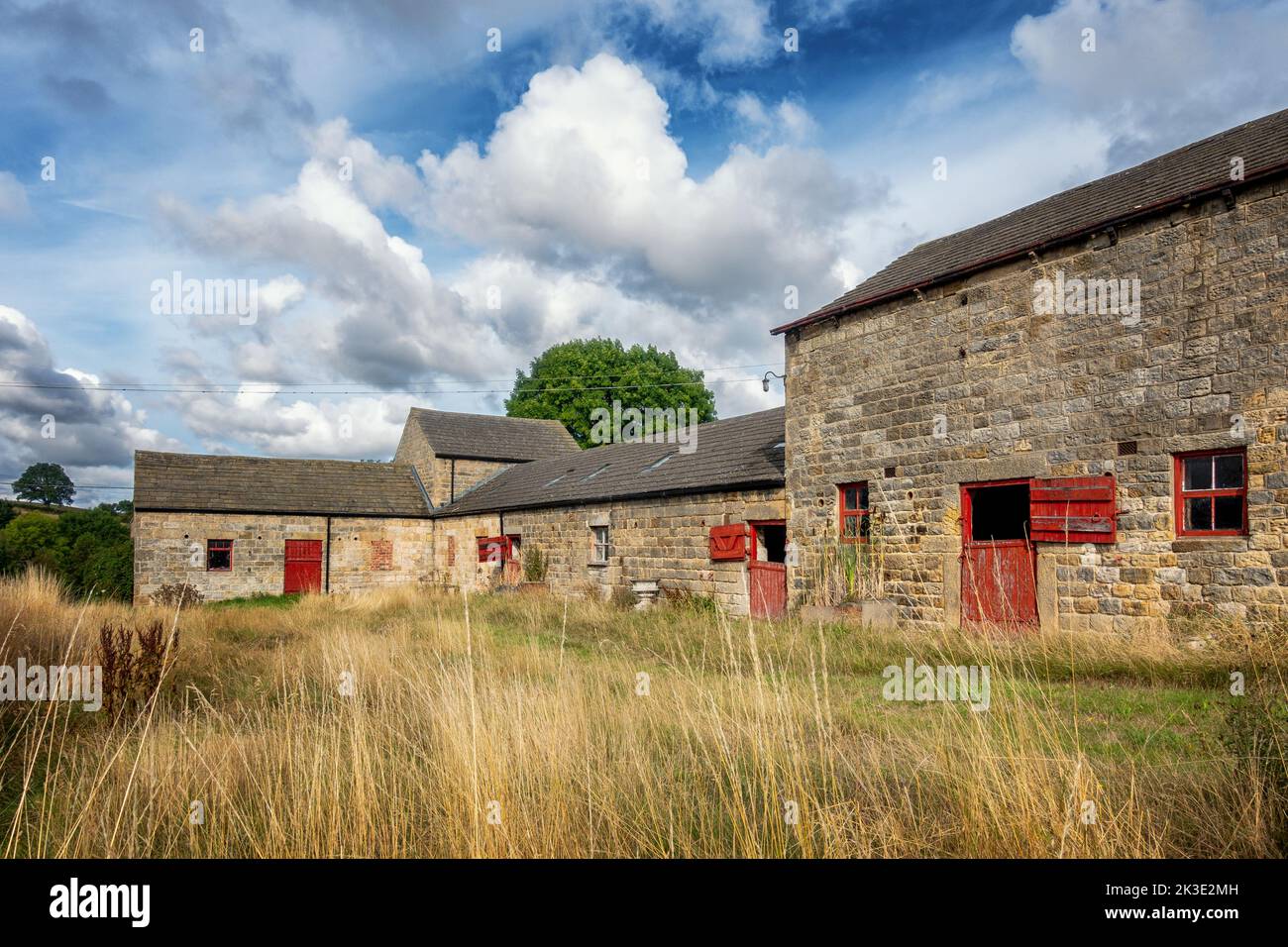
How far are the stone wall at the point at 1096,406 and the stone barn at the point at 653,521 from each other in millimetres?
1884

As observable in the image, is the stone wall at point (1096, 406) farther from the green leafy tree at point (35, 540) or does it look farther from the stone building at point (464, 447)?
the green leafy tree at point (35, 540)

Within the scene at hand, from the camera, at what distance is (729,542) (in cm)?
1512

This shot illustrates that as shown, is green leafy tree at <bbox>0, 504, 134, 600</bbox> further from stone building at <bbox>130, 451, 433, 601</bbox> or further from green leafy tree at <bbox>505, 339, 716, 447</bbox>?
green leafy tree at <bbox>505, 339, 716, 447</bbox>

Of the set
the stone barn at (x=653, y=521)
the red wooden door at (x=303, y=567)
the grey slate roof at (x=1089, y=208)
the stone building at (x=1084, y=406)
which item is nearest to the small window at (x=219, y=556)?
the red wooden door at (x=303, y=567)

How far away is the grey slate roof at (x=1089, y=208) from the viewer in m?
9.09

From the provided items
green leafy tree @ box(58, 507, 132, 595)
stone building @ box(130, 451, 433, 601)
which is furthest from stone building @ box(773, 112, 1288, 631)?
stone building @ box(130, 451, 433, 601)

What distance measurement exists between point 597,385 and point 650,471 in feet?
76.8

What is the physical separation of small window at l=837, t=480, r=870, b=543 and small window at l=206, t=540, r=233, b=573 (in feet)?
67.3

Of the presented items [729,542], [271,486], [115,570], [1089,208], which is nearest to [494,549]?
[271,486]

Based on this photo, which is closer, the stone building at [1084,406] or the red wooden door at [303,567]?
the stone building at [1084,406]

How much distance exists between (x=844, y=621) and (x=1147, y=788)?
7578mm

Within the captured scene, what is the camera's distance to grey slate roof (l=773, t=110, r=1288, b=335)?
29.8 ft
